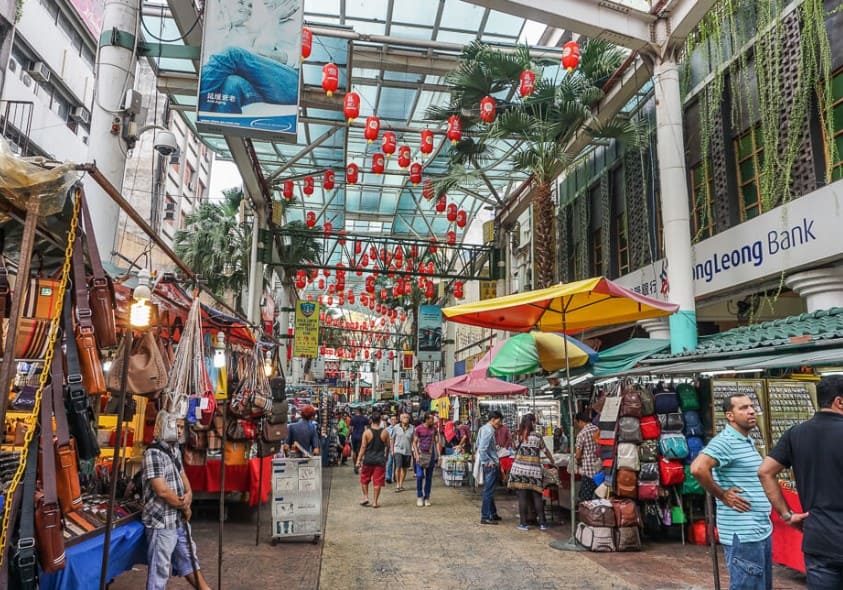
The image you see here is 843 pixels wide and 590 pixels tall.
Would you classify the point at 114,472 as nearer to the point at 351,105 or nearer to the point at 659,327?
the point at 351,105

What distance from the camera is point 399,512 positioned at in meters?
11.8

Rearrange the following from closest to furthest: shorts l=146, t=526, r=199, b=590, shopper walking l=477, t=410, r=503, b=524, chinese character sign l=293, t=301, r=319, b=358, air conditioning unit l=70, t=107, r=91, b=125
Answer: shorts l=146, t=526, r=199, b=590, shopper walking l=477, t=410, r=503, b=524, air conditioning unit l=70, t=107, r=91, b=125, chinese character sign l=293, t=301, r=319, b=358

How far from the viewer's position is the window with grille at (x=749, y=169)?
36.1ft

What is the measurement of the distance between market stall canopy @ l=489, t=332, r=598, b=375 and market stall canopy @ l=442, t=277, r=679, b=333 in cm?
28

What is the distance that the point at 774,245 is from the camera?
10156 millimetres

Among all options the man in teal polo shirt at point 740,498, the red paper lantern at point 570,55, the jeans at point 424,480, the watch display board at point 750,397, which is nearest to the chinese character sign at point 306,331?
the jeans at point 424,480

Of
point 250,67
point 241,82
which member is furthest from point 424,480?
point 250,67

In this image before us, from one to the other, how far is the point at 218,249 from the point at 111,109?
48.0 ft

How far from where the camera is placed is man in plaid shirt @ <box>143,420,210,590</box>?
17.4ft

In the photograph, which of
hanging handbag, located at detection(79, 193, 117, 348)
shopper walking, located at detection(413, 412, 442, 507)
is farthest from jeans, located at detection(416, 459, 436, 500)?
hanging handbag, located at detection(79, 193, 117, 348)

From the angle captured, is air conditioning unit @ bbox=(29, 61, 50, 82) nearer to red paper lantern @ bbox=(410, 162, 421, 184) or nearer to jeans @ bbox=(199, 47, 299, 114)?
red paper lantern @ bbox=(410, 162, 421, 184)

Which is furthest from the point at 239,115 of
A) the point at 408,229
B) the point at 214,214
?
the point at 408,229

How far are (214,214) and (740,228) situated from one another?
19153mm

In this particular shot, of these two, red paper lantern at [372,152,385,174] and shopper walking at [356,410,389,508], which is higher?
red paper lantern at [372,152,385,174]
